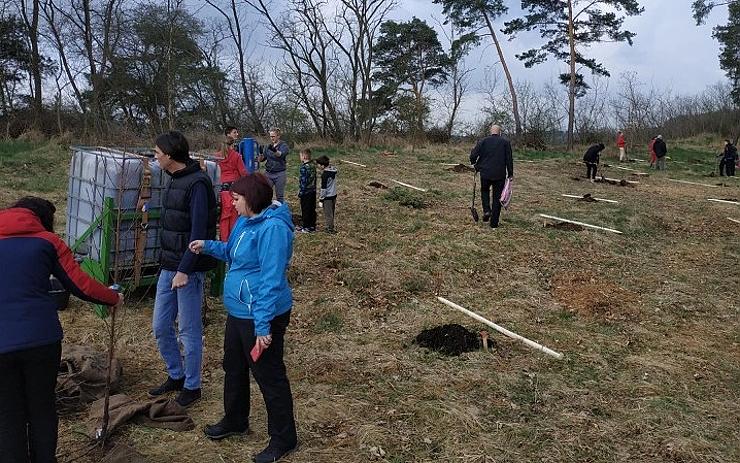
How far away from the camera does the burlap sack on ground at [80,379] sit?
402 cm

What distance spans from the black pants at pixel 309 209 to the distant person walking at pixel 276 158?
444 millimetres

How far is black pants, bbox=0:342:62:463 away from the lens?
2.78 metres

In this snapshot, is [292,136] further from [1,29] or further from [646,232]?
[646,232]

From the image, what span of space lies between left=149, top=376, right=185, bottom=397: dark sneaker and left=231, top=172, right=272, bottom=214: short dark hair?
5.76 feet

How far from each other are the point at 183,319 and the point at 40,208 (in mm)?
1205

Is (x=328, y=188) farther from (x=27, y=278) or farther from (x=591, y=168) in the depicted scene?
(x=591, y=168)

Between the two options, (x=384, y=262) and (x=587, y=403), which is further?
(x=384, y=262)

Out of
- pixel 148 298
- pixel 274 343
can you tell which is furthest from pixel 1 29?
pixel 274 343

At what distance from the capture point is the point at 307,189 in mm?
8781

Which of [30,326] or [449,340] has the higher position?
[30,326]

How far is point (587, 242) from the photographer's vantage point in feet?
31.7

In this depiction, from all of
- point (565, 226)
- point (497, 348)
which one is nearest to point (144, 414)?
point (497, 348)

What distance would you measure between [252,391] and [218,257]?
55.0 inches

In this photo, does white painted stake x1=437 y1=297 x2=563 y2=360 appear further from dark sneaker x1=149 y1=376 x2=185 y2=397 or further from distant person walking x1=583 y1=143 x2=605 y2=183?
distant person walking x1=583 y1=143 x2=605 y2=183
